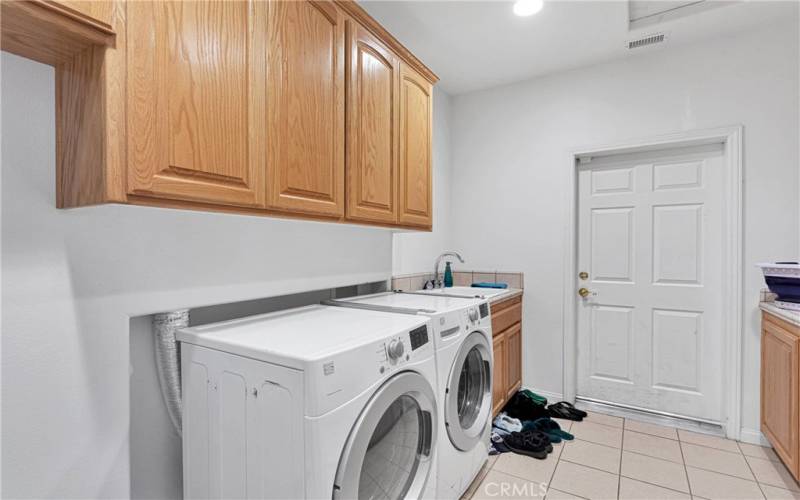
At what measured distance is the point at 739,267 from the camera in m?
2.36

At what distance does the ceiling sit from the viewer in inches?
83.7

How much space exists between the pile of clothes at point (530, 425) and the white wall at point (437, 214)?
1.20 metres

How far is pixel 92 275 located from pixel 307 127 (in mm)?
849

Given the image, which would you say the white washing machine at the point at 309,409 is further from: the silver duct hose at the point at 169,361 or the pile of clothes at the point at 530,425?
the pile of clothes at the point at 530,425

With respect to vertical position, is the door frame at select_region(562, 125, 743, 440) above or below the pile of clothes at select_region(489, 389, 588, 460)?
above

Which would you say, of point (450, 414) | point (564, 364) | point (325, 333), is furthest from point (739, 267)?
point (325, 333)

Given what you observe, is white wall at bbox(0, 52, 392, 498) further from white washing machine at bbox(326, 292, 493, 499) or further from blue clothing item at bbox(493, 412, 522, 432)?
blue clothing item at bbox(493, 412, 522, 432)

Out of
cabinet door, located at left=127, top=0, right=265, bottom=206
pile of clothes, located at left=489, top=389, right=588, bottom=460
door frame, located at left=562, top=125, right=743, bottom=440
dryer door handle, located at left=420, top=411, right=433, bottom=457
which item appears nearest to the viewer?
cabinet door, located at left=127, top=0, right=265, bottom=206

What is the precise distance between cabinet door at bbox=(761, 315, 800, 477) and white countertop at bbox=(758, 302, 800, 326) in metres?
0.06

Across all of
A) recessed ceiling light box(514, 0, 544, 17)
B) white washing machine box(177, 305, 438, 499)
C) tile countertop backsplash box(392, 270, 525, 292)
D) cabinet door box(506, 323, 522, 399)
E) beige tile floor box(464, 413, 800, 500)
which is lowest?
beige tile floor box(464, 413, 800, 500)

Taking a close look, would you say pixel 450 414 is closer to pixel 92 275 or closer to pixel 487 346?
pixel 487 346

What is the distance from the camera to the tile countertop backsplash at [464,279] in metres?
2.68

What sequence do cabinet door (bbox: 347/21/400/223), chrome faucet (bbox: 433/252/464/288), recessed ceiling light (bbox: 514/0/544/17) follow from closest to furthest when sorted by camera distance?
cabinet door (bbox: 347/21/400/223), recessed ceiling light (bbox: 514/0/544/17), chrome faucet (bbox: 433/252/464/288)

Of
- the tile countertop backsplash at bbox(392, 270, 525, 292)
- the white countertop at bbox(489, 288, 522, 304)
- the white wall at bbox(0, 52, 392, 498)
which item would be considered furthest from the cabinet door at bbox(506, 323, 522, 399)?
the white wall at bbox(0, 52, 392, 498)
